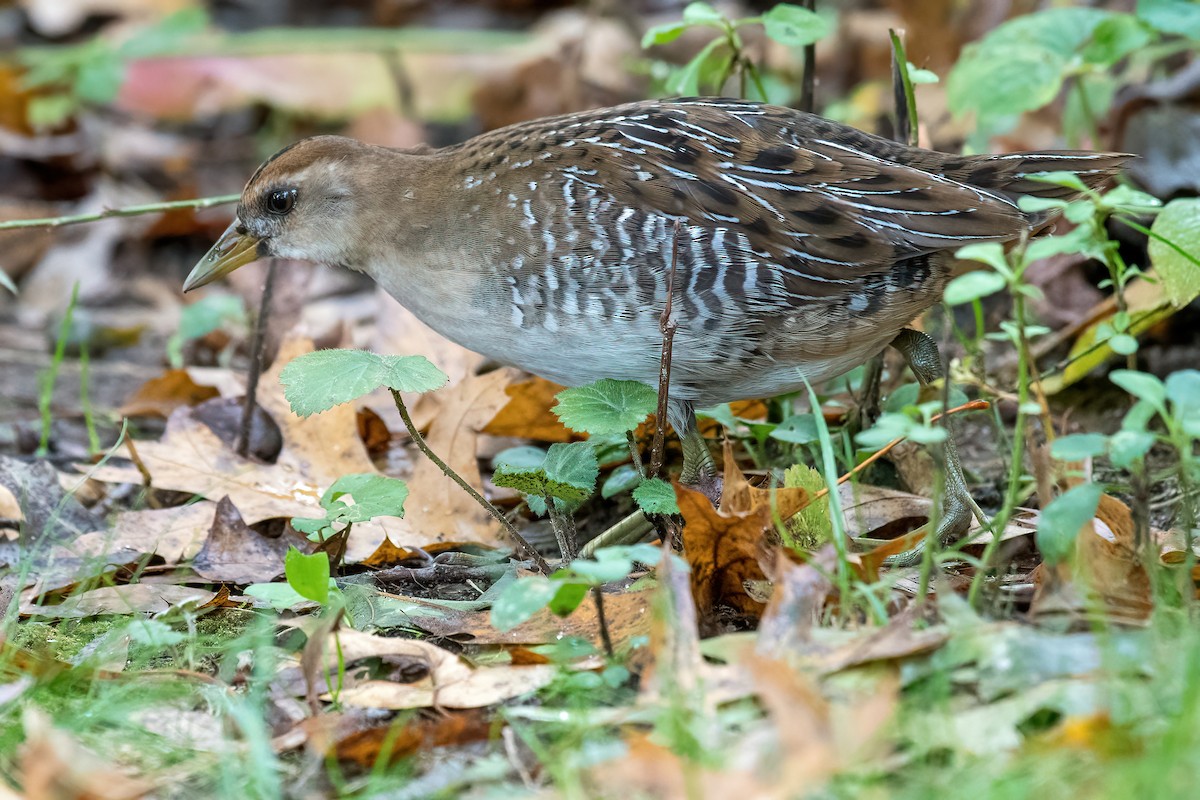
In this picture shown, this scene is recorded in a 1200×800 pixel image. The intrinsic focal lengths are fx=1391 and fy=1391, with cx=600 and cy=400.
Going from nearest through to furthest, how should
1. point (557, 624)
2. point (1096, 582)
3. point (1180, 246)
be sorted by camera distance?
point (1096, 582), point (557, 624), point (1180, 246)

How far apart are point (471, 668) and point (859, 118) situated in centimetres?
426

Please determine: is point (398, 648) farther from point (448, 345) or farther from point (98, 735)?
point (448, 345)

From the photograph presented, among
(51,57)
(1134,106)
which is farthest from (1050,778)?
(51,57)

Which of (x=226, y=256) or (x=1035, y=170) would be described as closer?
(x=1035, y=170)

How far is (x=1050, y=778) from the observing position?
2.05 metres

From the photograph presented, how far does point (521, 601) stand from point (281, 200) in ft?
6.47

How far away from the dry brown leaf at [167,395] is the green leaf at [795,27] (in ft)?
7.32

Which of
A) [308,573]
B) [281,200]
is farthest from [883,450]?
[281,200]

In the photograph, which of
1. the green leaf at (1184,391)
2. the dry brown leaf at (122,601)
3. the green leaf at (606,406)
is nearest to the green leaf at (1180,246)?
the green leaf at (1184,391)

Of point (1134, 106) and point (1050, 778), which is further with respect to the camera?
point (1134, 106)

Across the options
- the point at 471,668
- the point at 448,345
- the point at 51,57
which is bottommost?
the point at 471,668

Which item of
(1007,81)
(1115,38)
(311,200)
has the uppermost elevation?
(1115,38)

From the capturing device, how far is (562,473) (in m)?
3.21

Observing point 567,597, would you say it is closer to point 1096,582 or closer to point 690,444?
point 1096,582
